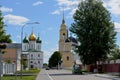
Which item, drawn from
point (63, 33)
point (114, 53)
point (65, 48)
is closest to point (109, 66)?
point (114, 53)

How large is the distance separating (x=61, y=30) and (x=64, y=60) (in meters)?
14.8

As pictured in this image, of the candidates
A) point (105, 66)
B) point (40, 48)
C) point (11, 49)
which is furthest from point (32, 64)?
point (105, 66)

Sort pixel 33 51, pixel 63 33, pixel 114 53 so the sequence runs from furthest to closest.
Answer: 1. pixel 33 51
2. pixel 63 33
3. pixel 114 53

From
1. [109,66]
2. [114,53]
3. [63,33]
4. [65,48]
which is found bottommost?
[109,66]

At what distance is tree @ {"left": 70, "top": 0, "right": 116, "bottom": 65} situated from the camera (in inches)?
3127

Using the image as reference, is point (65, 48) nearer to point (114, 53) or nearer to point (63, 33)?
point (63, 33)

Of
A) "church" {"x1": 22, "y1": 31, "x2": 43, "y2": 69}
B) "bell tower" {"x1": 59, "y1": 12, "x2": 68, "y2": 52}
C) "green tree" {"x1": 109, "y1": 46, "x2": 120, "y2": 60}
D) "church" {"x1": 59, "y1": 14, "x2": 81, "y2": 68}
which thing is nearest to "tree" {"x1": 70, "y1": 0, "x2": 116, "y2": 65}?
"green tree" {"x1": 109, "y1": 46, "x2": 120, "y2": 60}

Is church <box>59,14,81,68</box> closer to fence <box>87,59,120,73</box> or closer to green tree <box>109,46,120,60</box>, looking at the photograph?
green tree <box>109,46,120,60</box>

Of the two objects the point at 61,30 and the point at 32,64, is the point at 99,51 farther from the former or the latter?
the point at 32,64

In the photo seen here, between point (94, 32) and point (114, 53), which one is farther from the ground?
point (94, 32)

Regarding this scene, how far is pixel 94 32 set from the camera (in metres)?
79.6

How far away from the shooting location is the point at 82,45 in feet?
262

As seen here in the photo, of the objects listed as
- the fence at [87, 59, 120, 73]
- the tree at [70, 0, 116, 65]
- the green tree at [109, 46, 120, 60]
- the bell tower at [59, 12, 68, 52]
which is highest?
the bell tower at [59, 12, 68, 52]

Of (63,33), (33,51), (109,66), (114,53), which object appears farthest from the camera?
(33,51)
